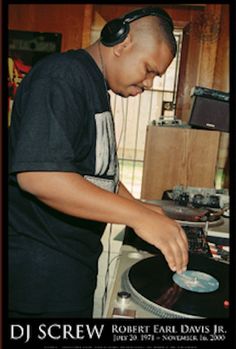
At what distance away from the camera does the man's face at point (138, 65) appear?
2.54 ft

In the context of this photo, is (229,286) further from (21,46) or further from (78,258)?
(21,46)

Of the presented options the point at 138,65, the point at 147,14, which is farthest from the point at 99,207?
the point at 147,14

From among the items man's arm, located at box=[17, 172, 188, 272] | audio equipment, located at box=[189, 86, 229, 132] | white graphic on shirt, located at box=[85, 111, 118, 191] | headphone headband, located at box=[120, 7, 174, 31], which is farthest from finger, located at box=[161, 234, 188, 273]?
audio equipment, located at box=[189, 86, 229, 132]

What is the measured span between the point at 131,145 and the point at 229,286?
505 centimetres

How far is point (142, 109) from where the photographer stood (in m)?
5.57

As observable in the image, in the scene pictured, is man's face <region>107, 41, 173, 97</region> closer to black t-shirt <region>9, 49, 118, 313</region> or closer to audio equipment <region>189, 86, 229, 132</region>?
black t-shirt <region>9, 49, 118, 313</region>

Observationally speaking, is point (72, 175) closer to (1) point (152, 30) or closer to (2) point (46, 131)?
(2) point (46, 131)

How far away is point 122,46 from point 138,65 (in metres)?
0.06

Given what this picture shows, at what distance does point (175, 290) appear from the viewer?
0.72 metres

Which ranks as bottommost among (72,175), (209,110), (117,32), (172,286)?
(172,286)

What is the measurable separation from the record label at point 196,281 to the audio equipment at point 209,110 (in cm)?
117

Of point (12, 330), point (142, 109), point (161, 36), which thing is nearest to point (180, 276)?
point (12, 330)

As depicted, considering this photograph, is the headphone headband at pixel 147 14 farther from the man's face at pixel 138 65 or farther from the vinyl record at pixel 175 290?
the vinyl record at pixel 175 290

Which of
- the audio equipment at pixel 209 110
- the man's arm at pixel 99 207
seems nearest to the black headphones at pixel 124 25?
the man's arm at pixel 99 207
